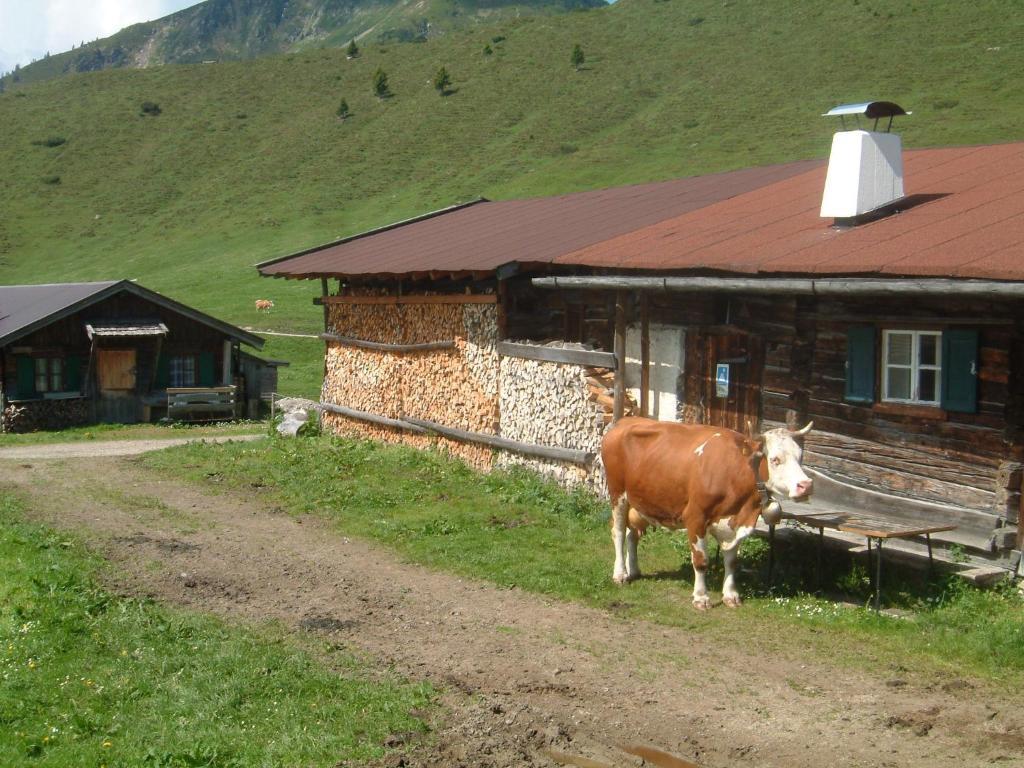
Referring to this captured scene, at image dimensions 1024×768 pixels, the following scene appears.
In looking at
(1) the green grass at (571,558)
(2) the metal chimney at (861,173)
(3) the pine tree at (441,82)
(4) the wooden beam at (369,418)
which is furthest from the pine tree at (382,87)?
(2) the metal chimney at (861,173)

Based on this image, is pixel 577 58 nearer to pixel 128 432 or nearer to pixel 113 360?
pixel 113 360

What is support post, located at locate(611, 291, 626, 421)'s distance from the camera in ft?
44.1

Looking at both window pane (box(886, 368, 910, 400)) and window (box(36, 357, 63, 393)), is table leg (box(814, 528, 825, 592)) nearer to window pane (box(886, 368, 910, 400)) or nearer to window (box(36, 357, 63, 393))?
window pane (box(886, 368, 910, 400))

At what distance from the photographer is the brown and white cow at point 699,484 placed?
9.38 m

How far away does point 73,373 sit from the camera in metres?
A: 28.0

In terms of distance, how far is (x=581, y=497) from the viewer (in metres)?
13.9

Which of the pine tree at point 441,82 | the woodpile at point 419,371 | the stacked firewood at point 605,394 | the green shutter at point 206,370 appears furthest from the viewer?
the pine tree at point 441,82

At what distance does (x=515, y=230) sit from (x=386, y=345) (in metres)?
3.08

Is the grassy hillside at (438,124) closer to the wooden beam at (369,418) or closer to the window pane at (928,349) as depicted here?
the wooden beam at (369,418)

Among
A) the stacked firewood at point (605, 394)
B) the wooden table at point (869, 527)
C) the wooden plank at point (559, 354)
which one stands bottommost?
the wooden table at point (869, 527)

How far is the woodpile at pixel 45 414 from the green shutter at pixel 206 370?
3.04 metres

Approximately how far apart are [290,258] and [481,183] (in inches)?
1678

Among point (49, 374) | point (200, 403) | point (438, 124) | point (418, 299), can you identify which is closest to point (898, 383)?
point (418, 299)

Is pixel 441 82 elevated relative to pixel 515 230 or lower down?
elevated
